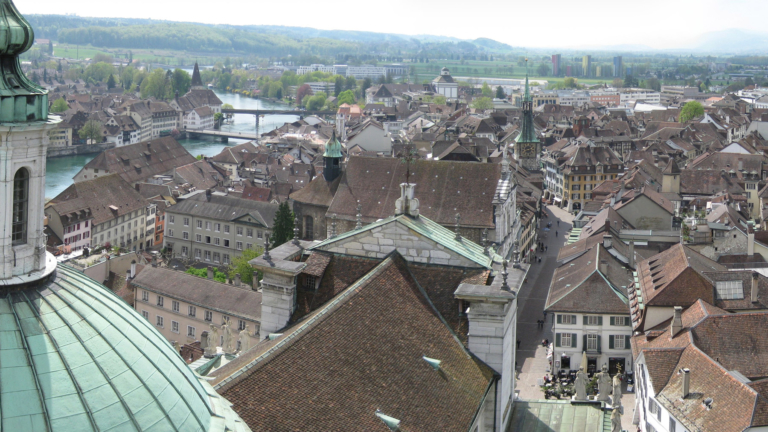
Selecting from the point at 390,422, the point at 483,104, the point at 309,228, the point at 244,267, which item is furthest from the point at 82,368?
the point at 483,104

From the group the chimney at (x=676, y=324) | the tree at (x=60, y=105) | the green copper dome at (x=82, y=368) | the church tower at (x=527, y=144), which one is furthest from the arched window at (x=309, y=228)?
the tree at (x=60, y=105)

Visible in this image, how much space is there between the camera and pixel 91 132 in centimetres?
12912

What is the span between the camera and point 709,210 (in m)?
62.5

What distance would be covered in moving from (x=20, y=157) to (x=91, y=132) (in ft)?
416

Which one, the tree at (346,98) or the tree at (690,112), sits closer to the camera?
the tree at (690,112)

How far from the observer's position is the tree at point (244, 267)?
51.2 m

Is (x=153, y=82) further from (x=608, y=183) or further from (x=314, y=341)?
(x=314, y=341)

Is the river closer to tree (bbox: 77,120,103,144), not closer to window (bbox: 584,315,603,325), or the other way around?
tree (bbox: 77,120,103,144)

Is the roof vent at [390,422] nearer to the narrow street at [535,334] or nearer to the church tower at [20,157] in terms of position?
the church tower at [20,157]

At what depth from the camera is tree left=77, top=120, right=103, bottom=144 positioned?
422 feet

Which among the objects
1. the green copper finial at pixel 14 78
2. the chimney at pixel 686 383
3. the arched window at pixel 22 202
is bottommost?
the chimney at pixel 686 383

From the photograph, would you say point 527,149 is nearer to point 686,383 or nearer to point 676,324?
point 676,324

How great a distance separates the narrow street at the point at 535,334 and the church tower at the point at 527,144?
2774 cm

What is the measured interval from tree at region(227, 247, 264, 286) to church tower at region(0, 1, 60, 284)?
133 ft
